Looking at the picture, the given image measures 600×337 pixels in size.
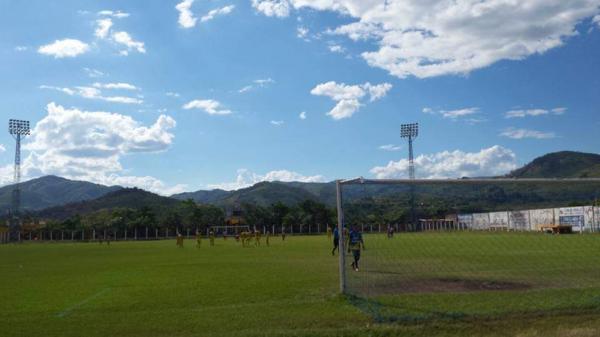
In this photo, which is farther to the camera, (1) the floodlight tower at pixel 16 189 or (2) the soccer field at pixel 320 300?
(1) the floodlight tower at pixel 16 189

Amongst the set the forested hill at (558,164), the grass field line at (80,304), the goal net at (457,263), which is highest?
the forested hill at (558,164)

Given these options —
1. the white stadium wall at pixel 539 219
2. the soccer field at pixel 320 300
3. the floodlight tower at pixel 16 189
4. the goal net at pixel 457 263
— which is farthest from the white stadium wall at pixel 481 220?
the floodlight tower at pixel 16 189

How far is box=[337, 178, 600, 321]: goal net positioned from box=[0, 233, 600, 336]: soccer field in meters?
0.06

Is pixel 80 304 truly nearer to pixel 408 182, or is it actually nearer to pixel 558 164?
pixel 408 182

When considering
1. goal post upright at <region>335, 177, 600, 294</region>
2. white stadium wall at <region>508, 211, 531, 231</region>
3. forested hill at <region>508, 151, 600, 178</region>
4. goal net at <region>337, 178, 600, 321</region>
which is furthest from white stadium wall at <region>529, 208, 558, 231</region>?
forested hill at <region>508, 151, 600, 178</region>

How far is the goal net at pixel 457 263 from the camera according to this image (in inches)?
447

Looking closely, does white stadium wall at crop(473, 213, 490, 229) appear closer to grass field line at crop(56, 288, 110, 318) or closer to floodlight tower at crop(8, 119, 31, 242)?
grass field line at crop(56, 288, 110, 318)

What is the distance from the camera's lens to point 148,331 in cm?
953

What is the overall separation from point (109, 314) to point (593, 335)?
363 inches

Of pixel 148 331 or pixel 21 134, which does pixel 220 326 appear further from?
pixel 21 134

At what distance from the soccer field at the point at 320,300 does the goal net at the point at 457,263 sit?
0.06m

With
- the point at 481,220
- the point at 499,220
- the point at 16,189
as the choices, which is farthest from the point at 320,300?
the point at 16,189

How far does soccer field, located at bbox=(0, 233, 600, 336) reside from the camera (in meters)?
9.54

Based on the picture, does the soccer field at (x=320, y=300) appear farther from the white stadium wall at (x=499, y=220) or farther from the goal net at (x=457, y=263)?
the white stadium wall at (x=499, y=220)
